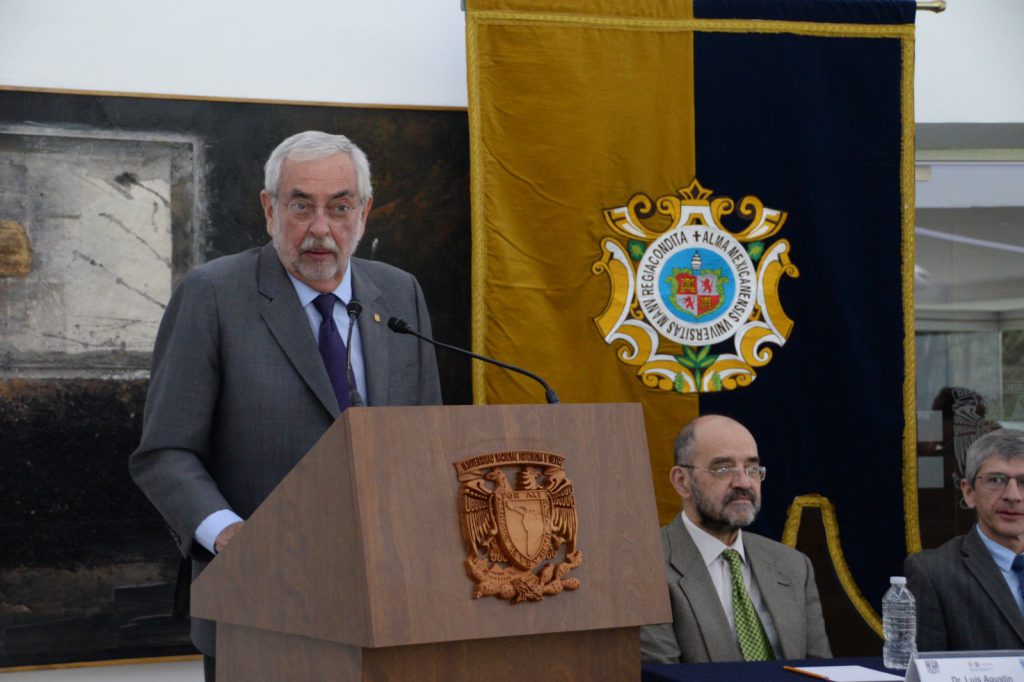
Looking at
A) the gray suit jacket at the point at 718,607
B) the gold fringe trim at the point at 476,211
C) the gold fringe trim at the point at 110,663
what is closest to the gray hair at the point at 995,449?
the gray suit jacket at the point at 718,607

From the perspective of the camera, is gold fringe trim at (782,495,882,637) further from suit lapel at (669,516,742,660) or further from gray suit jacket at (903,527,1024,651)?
suit lapel at (669,516,742,660)

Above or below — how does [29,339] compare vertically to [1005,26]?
below

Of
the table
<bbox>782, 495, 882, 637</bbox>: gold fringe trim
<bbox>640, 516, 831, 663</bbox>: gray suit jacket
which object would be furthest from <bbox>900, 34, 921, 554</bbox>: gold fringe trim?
the table

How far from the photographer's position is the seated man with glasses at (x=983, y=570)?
3314mm

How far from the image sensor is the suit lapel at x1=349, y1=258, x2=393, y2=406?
242cm

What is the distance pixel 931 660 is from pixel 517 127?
2.42 m

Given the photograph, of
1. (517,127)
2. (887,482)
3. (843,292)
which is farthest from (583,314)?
(887,482)

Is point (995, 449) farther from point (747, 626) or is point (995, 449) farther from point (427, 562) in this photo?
point (427, 562)

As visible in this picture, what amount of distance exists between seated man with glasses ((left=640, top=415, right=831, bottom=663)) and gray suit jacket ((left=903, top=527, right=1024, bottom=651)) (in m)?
0.30

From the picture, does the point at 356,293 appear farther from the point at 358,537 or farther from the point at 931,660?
the point at 931,660

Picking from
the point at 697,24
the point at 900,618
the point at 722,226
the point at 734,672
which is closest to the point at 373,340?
the point at 734,672

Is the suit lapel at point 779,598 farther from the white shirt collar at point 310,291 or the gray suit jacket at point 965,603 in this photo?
the white shirt collar at point 310,291

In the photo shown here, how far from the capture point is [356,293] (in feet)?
8.30

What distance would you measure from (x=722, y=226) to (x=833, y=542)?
3.84 feet
